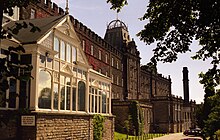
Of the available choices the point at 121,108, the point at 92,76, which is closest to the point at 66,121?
the point at 92,76

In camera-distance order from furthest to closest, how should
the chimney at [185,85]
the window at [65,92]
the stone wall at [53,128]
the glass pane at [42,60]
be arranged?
the chimney at [185,85], the window at [65,92], the glass pane at [42,60], the stone wall at [53,128]

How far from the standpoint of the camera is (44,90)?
66.8 feet

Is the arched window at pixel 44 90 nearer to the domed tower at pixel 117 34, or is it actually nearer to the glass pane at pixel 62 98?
the glass pane at pixel 62 98

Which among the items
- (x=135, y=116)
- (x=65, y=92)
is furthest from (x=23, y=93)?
(x=135, y=116)

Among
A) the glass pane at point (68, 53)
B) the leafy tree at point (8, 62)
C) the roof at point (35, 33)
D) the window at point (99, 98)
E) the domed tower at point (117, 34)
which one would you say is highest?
the domed tower at point (117, 34)

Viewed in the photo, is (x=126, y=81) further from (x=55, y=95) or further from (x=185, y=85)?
(x=55, y=95)

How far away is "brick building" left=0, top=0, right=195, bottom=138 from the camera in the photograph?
47.2 m

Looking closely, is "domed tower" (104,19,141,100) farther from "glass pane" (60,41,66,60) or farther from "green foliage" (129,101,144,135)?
"glass pane" (60,41,66,60)

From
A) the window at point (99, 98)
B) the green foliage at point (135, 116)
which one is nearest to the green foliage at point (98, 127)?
the window at point (99, 98)

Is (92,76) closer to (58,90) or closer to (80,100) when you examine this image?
(80,100)

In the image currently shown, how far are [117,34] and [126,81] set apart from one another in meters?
11.3

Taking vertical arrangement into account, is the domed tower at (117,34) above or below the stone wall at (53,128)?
above

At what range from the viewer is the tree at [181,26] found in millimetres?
5957

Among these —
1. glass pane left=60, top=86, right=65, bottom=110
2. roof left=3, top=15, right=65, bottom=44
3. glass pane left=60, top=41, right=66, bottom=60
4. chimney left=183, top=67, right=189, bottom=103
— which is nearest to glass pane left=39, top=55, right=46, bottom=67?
roof left=3, top=15, right=65, bottom=44
